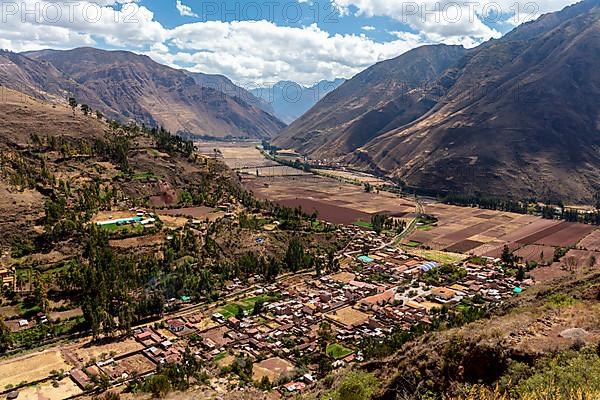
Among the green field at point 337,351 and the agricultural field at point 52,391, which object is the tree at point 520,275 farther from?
the agricultural field at point 52,391

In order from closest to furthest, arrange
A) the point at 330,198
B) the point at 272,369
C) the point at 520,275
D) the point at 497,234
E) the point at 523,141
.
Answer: the point at 272,369 < the point at 520,275 < the point at 497,234 < the point at 330,198 < the point at 523,141

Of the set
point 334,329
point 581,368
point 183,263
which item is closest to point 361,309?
point 334,329

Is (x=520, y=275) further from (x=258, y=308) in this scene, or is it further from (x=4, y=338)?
(x=4, y=338)

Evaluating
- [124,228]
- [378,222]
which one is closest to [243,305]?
[124,228]

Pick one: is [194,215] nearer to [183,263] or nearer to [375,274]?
[183,263]

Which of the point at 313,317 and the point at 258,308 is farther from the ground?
the point at 258,308
